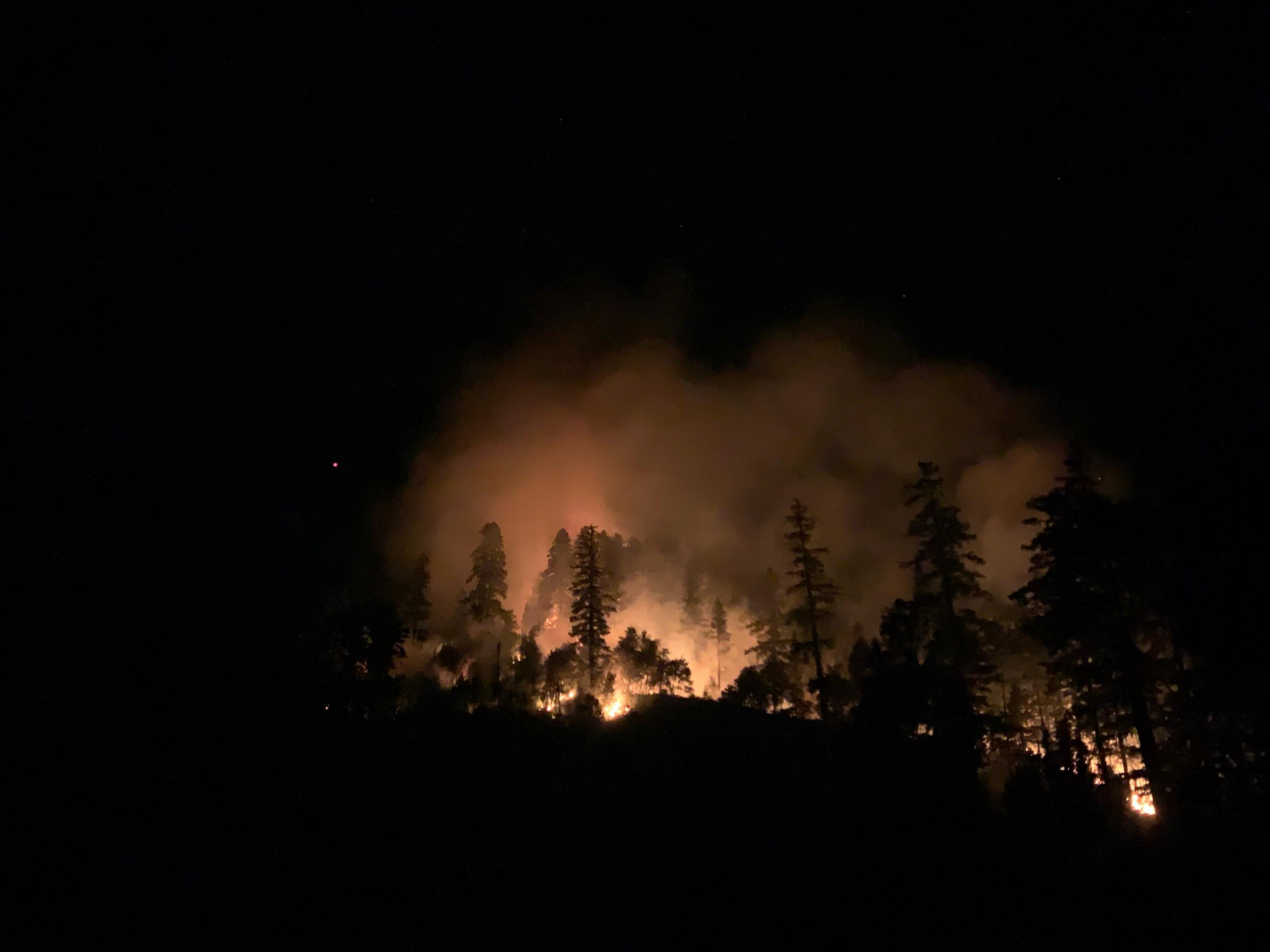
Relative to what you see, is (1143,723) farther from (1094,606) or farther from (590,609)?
Result: (590,609)

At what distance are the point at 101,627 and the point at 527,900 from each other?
10094 mm

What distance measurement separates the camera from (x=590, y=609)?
47.8 meters

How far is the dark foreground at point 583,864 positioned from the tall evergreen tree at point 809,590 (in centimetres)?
1781

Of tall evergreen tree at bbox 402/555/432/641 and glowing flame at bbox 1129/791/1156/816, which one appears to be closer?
glowing flame at bbox 1129/791/1156/816

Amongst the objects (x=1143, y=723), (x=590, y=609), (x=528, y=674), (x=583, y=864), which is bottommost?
(x=583, y=864)

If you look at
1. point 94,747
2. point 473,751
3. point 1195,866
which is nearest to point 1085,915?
point 1195,866

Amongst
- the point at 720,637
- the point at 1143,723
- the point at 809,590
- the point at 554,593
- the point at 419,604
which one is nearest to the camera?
the point at 1143,723

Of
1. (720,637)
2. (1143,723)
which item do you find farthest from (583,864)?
(720,637)

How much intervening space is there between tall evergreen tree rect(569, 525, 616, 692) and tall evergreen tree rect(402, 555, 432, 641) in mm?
12230

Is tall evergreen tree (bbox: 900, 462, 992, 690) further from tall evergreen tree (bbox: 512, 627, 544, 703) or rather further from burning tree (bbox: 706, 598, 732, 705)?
burning tree (bbox: 706, 598, 732, 705)

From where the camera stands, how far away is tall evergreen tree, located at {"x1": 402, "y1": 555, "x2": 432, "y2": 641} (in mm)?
53281

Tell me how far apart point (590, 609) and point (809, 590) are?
14.7 meters

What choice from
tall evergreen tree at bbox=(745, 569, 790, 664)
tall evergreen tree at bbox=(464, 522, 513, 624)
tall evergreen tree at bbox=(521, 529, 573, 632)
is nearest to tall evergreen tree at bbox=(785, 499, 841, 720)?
tall evergreen tree at bbox=(745, 569, 790, 664)

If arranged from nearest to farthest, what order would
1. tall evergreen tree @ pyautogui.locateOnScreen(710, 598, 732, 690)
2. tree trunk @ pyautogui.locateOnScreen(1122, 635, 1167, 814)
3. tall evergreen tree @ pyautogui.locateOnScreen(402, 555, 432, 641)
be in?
tree trunk @ pyautogui.locateOnScreen(1122, 635, 1167, 814) < tall evergreen tree @ pyautogui.locateOnScreen(402, 555, 432, 641) < tall evergreen tree @ pyautogui.locateOnScreen(710, 598, 732, 690)
